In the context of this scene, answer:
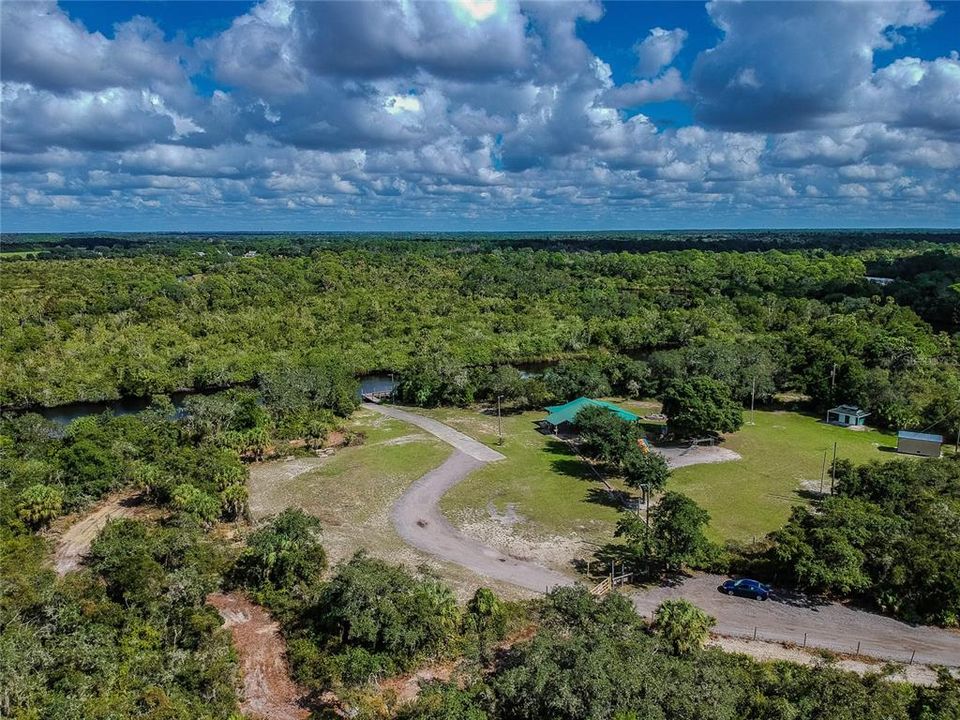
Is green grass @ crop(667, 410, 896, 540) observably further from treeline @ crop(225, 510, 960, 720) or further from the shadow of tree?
treeline @ crop(225, 510, 960, 720)

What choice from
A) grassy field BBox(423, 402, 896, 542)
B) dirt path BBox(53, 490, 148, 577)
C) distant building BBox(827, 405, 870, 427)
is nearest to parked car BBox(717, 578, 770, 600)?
grassy field BBox(423, 402, 896, 542)

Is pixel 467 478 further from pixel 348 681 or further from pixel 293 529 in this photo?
pixel 348 681

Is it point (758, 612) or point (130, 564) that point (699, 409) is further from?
point (130, 564)

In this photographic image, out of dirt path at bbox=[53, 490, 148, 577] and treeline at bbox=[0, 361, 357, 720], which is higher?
treeline at bbox=[0, 361, 357, 720]

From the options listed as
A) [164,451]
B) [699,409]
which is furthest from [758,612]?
[164,451]

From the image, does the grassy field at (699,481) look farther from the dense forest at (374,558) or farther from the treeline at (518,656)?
the treeline at (518,656)

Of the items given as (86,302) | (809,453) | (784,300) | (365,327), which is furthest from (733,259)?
(86,302)

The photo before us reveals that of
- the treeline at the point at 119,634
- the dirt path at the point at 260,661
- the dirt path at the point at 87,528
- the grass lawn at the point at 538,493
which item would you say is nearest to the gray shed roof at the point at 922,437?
the grass lawn at the point at 538,493
